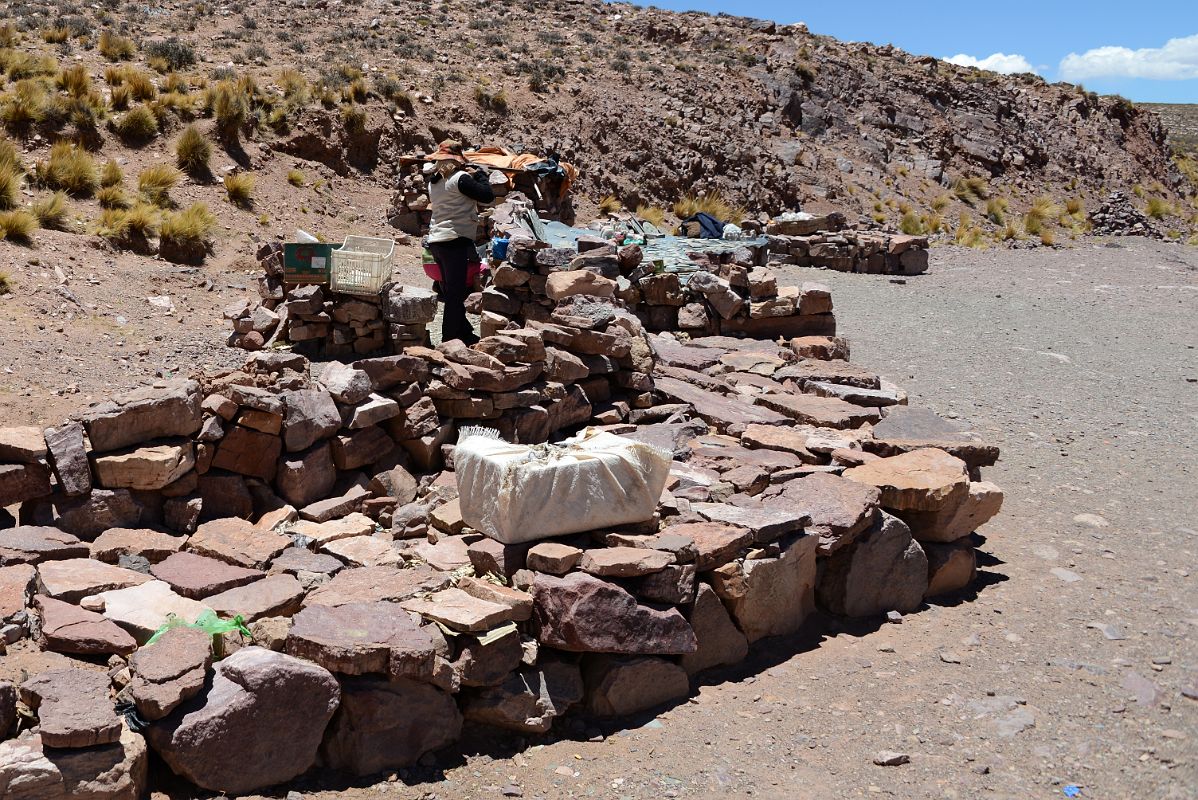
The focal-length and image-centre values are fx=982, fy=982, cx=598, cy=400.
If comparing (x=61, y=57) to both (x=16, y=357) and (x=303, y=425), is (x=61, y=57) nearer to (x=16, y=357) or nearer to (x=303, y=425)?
(x=16, y=357)

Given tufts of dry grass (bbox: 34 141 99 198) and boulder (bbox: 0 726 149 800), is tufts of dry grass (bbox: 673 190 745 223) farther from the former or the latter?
boulder (bbox: 0 726 149 800)

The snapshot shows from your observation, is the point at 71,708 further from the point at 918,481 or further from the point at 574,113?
the point at 574,113

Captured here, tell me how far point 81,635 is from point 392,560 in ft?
5.34

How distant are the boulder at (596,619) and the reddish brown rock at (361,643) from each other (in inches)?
24.5

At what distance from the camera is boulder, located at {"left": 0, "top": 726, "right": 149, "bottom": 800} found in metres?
3.27

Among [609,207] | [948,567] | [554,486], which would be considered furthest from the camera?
[609,207]

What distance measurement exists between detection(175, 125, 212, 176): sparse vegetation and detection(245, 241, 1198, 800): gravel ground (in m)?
14.9

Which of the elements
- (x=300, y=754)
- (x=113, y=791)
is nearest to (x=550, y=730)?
(x=300, y=754)

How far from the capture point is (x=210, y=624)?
425 cm

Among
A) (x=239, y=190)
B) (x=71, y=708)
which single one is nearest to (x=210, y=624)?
(x=71, y=708)

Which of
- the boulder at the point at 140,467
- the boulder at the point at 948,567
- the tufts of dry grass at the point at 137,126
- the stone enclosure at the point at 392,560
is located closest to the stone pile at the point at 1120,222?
the stone enclosure at the point at 392,560

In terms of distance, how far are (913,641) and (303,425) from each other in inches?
151

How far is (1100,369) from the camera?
11.6 metres

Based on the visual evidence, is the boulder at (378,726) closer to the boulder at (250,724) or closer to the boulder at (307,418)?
the boulder at (250,724)
